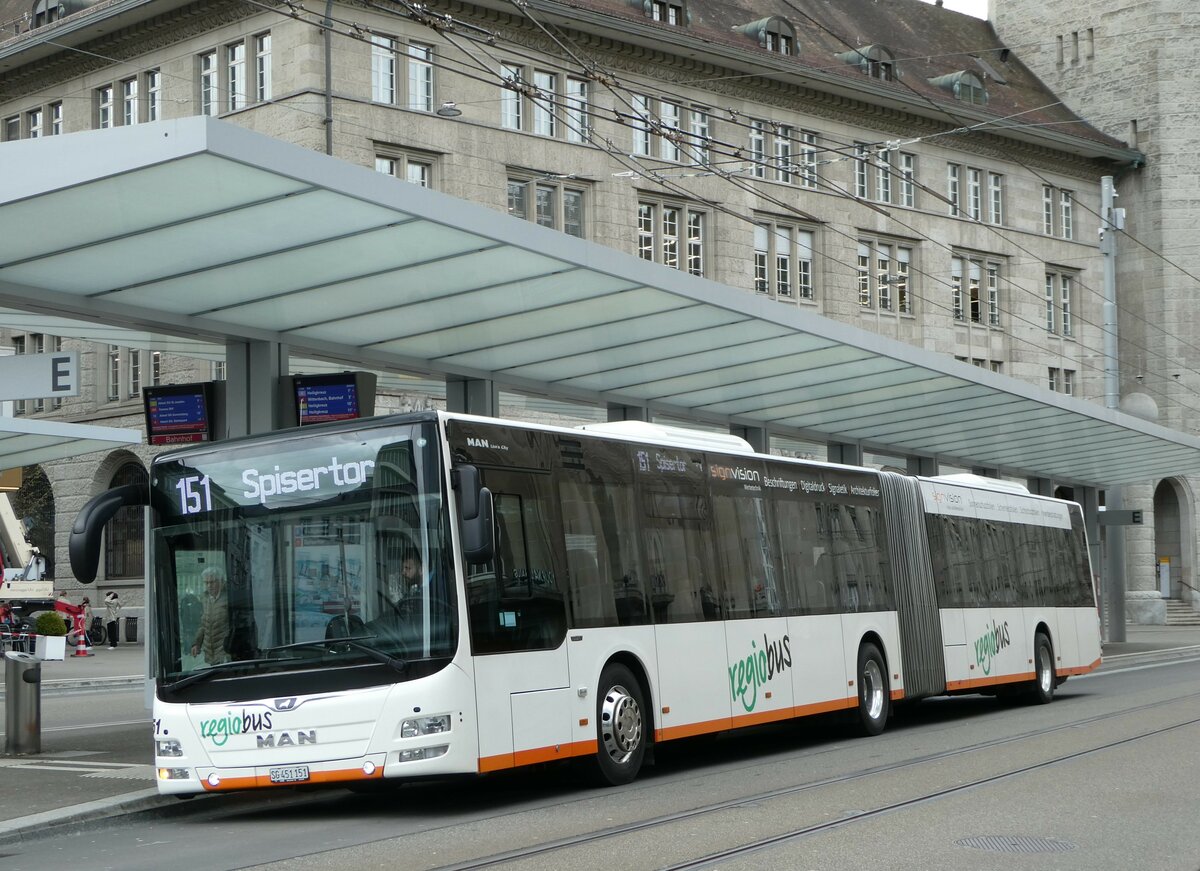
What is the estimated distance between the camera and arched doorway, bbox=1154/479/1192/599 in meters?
63.9

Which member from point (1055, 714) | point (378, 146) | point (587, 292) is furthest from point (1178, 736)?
point (378, 146)

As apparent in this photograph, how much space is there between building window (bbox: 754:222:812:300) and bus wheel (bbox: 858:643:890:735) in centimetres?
3273

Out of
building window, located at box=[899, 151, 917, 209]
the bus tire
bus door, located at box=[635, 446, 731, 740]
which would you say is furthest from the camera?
building window, located at box=[899, 151, 917, 209]

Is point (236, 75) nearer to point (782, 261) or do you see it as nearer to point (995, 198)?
point (782, 261)

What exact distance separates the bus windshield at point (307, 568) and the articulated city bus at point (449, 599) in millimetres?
14

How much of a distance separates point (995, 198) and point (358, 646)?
51.5 metres

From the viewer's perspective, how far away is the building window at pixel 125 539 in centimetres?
4756

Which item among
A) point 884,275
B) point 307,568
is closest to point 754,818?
point 307,568

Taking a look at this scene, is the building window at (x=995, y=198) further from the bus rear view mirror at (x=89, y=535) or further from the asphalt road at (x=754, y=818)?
the bus rear view mirror at (x=89, y=535)

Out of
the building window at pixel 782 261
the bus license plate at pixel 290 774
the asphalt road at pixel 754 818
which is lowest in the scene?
the asphalt road at pixel 754 818

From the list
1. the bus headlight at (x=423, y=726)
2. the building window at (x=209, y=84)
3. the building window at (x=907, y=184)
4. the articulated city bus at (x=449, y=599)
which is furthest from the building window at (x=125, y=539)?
the bus headlight at (x=423, y=726)

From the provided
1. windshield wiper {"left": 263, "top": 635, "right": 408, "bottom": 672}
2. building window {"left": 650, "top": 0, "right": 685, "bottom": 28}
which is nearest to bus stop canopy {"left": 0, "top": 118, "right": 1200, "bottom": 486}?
windshield wiper {"left": 263, "top": 635, "right": 408, "bottom": 672}

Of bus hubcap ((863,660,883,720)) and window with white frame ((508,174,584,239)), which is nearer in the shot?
bus hubcap ((863,660,883,720))

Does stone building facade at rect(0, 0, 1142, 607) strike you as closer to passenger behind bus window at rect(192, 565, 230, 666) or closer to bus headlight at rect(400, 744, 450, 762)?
passenger behind bus window at rect(192, 565, 230, 666)
